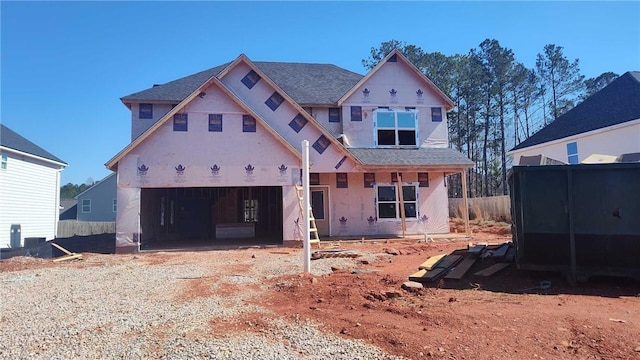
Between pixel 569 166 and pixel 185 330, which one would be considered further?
pixel 569 166

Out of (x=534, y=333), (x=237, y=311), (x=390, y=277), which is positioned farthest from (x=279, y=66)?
(x=534, y=333)

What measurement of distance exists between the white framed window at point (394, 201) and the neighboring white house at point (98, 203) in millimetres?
34250

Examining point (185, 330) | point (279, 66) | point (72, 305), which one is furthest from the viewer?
point (279, 66)

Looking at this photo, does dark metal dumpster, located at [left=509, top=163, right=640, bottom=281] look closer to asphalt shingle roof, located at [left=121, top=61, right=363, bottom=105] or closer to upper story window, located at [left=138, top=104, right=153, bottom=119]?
asphalt shingle roof, located at [left=121, top=61, right=363, bottom=105]

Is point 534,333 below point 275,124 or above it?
below

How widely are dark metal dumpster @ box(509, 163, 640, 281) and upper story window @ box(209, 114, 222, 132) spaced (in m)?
10.3

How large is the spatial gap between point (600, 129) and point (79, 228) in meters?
31.6

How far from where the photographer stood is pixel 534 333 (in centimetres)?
435

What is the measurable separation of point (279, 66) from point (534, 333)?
791 inches

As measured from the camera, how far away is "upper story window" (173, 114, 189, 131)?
14.0 metres

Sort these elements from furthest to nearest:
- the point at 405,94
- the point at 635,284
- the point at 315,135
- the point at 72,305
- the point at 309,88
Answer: the point at 309,88
the point at 405,94
the point at 315,135
the point at 635,284
the point at 72,305

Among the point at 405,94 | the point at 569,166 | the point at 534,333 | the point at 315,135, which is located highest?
the point at 405,94

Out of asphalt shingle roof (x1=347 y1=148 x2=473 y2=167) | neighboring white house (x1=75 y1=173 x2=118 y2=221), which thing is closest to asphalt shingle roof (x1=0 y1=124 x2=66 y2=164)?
asphalt shingle roof (x1=347 y1=148 x2=473 y2=167)

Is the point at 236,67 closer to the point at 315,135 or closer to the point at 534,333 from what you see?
the point at 315,135
